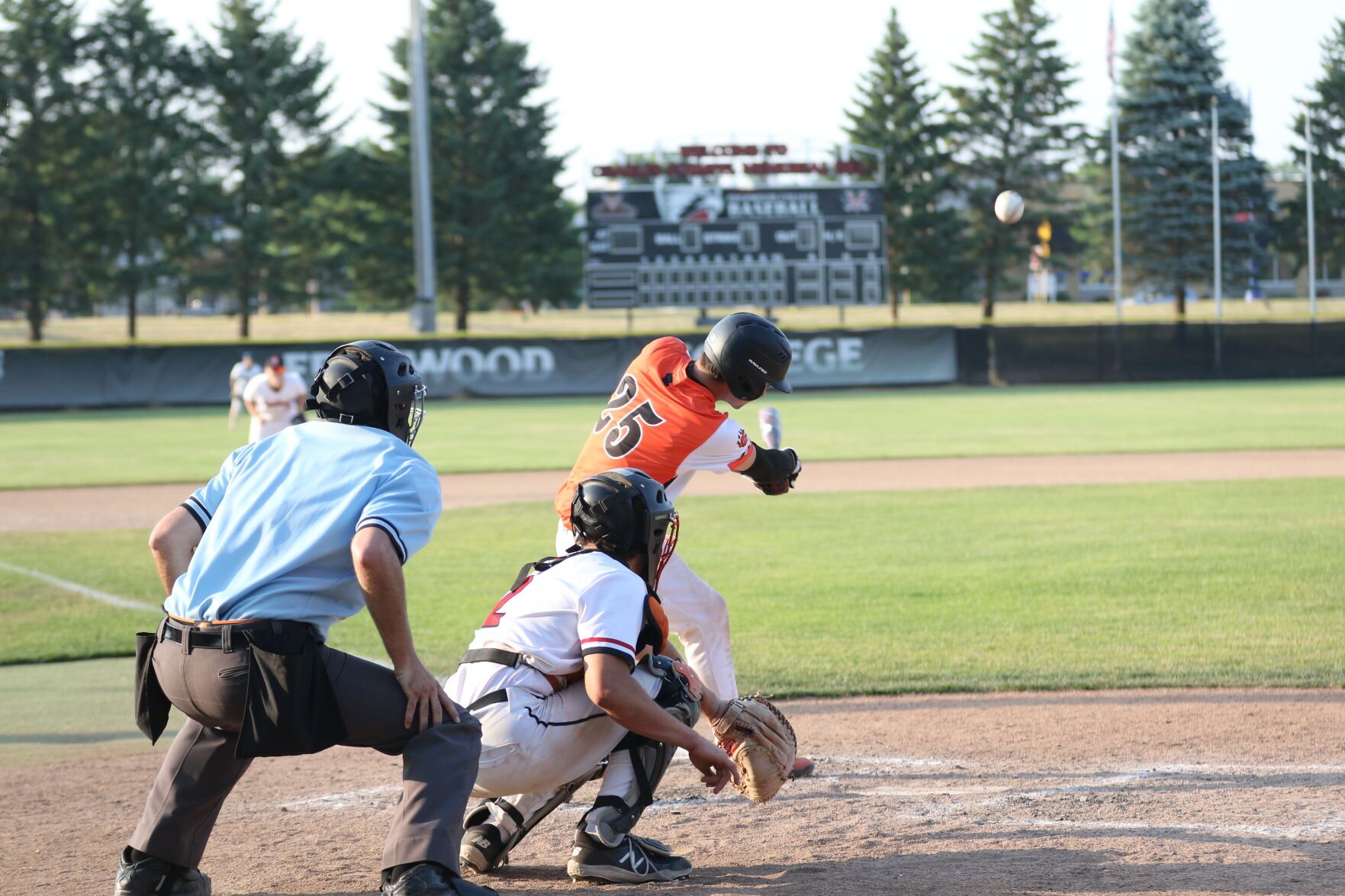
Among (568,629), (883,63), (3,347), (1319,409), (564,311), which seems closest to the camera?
(568,629)

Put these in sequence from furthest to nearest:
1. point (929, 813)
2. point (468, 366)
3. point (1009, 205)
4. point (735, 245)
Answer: point (735, 245)
point (468, 366)
point (1009, 205)
point (929, 813)

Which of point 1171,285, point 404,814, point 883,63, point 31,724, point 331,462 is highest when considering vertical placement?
point 883,63

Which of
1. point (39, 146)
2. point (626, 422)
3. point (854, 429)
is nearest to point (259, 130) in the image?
point (39, 146)

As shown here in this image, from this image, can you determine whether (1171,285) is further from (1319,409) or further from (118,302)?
(118,302)

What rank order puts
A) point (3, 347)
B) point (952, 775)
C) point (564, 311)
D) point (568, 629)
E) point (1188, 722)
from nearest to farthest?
1. point (568, 629)
2. point (952, 775)
3. point (1188, 722)
4. point (3, 347)
5. point (564, 311)

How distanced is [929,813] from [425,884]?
2027 millimetres

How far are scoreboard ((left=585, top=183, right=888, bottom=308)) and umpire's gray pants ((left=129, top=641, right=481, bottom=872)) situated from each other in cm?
3967

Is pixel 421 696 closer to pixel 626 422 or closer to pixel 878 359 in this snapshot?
pixel 626 422

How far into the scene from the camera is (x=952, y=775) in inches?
209

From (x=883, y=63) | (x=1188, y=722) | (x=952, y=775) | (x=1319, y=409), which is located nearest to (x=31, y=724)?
(x=952, y=775)

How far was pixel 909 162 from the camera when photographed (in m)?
60.9

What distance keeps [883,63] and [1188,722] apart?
5884 centimetres

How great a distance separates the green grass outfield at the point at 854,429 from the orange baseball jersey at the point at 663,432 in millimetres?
14135

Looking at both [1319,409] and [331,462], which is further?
[1319,409]
